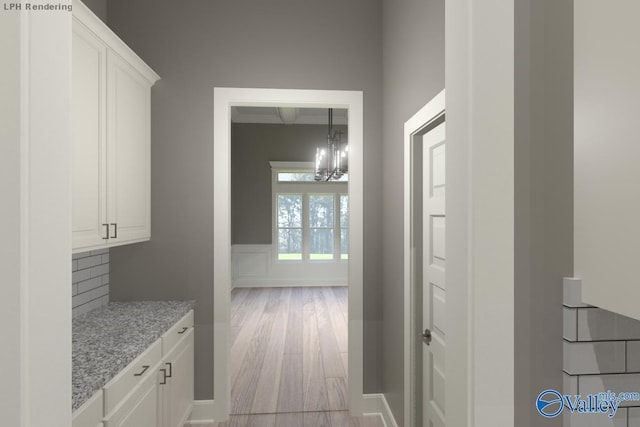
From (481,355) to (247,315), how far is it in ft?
15.6

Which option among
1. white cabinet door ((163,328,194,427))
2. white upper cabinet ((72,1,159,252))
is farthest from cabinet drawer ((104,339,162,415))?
white upper cabinet ((72,1,159,252))

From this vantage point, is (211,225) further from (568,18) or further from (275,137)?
(275,137)

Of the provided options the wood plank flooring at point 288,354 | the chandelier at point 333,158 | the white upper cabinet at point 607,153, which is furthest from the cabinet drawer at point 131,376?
the chandelier at point 333,158

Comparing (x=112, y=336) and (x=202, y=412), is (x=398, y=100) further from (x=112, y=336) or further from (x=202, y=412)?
(x=202, y=412)

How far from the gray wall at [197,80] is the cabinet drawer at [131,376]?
0.66 m

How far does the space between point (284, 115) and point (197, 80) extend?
3713 millimetres

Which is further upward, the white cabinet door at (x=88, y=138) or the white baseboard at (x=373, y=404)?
the white cabinet door at (x=88, y=138)

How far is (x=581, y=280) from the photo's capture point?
23.8 inches

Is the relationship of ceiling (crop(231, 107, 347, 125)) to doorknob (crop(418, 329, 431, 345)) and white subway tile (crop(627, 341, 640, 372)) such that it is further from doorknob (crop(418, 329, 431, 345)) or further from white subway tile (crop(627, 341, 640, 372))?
white subway tile (crop(627, 341, 640, 372))

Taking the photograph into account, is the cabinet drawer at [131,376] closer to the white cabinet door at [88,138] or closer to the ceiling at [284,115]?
the white cabinet door at [88,138]

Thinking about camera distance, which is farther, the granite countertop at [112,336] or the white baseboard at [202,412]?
the white baseboard at [202,412]

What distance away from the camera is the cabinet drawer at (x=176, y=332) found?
189cm

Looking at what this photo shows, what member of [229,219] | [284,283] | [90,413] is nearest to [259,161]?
[284,283]

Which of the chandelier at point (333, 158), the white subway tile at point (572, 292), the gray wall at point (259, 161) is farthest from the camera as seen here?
the gray wall at point (259, 161)
